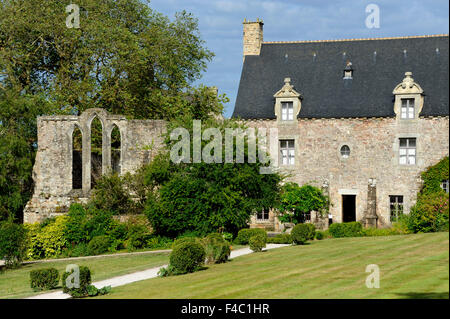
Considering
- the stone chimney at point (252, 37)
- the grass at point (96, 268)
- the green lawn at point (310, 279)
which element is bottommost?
the grass at point (96, 268)

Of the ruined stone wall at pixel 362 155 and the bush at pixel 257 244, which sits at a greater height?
the ruined stone wall at pixel 362 155

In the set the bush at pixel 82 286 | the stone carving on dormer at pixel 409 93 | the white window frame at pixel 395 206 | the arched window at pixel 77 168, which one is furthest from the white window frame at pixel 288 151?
the bush at pixel 82 286

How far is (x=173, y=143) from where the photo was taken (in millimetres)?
30828

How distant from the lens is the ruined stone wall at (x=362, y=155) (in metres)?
35.1

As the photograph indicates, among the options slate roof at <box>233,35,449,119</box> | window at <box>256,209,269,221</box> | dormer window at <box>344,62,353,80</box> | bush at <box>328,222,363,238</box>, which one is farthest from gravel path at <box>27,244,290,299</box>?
dormer window at <box>344,62,353,80</box>

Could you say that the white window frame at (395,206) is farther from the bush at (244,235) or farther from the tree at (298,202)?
the bush at (244,235)

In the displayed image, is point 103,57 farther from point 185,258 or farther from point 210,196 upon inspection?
point 185,258

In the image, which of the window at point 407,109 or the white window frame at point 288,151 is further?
the white window frame at point 288,151

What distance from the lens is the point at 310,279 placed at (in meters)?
13.2

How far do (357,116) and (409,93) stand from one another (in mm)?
3066

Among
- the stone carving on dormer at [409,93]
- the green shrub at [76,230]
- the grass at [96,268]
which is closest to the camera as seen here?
the grass at [96,268]

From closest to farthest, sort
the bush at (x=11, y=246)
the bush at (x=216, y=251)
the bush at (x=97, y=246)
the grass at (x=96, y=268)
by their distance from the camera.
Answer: the grass at (x=96, y=268)
the bush at (x=216, y=251)
the bush at (x=11, y=246)
the bush at (x=97, y=246)

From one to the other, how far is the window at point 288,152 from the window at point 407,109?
6.32 metres
